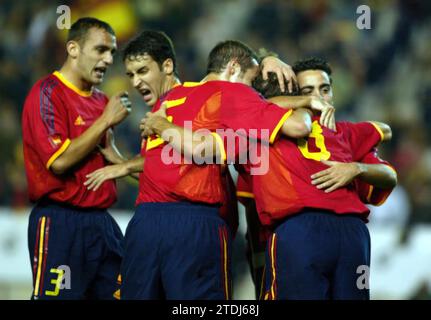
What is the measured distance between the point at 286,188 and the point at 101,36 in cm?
160

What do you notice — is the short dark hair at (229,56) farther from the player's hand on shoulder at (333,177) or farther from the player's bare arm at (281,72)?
the player's hand on shoulder at (333,177)

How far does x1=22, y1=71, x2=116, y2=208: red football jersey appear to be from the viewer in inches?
170

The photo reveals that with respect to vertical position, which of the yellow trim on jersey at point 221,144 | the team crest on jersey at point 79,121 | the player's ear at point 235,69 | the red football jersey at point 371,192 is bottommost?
the red football jersey at point 371,192

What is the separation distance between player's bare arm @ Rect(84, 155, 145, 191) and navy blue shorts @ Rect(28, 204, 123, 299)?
0.18 m

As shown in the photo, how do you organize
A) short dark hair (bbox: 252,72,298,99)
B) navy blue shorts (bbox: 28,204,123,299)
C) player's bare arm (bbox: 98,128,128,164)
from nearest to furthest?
short dark hair (bbox: 252,72,298,99) → navy blue shorts (bbox: 28,204,123,299) → player's bare arm (bbox: 98,128,128,164)

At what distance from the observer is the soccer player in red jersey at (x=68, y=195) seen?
429cm

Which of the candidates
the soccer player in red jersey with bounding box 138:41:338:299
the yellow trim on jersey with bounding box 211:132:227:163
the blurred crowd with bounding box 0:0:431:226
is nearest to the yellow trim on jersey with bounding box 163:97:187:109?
the soccer player in red jersey with bounding box 138:41:338:299

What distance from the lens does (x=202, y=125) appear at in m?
3.89

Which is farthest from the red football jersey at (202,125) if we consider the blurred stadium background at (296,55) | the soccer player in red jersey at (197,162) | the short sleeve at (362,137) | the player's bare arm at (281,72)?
the blurred stadium background at (296,55)

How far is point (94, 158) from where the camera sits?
4477 millimetres

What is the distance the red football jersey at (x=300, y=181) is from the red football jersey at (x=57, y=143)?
3.48 feet

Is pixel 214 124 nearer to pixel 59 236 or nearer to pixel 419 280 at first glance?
pixel 59 236

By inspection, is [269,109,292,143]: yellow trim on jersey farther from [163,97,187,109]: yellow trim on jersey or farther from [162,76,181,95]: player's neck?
[162,76,181,95]: player's neck
